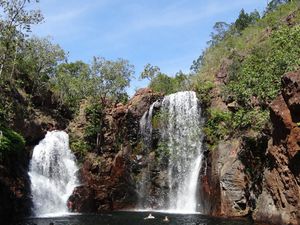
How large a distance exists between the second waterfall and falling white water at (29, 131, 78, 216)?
9035 mm

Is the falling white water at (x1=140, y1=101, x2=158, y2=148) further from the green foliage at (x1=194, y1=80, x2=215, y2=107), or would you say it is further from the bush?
the bush

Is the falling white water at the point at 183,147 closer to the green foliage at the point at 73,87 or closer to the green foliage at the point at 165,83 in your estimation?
the green foliage at the point at 73,87

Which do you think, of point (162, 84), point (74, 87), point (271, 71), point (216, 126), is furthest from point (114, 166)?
point (162, 84)

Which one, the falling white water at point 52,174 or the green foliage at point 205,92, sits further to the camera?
the green foliage at point 205,92

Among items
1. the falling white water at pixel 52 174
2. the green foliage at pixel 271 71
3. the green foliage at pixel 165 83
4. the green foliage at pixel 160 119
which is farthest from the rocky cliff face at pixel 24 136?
the green foliage at pixel 271 71

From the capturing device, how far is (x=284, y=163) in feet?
101

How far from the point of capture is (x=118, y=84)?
56.0 m

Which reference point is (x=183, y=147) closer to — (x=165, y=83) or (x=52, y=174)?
(x=52, y=174)

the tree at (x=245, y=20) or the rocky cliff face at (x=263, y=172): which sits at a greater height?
the tree at (x=245, y=20)

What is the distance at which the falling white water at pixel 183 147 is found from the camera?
151 ft

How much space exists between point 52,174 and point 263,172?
23553mm

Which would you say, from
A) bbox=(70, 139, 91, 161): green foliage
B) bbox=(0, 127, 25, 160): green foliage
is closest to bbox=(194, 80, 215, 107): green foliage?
bbox=(70, 139, 91, 161): green foliage

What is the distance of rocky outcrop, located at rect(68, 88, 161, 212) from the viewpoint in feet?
153

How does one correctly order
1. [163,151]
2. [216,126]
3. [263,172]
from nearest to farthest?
1. [263,172]
2. [216,126]
3. [163,151]
